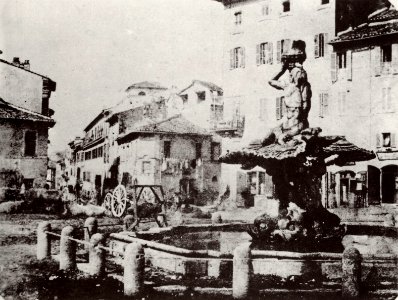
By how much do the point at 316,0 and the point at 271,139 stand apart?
17495 mm

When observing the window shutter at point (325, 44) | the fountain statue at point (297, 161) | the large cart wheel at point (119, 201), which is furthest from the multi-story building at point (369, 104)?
the fountain statue at point (297, 161)

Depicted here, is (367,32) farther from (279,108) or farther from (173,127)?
(173,127)

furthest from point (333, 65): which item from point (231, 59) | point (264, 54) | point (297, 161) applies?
point (297, 161)

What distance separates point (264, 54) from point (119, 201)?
12.8m

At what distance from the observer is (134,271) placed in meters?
7.19

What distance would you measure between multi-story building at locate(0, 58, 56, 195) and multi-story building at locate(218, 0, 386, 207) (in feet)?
40.6

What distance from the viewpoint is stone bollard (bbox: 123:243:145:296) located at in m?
7.18

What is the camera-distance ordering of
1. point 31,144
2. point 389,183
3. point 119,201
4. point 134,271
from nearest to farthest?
point 134,271, point 31,144, point 119,201, point 389,183

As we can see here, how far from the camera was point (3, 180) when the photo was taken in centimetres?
1355

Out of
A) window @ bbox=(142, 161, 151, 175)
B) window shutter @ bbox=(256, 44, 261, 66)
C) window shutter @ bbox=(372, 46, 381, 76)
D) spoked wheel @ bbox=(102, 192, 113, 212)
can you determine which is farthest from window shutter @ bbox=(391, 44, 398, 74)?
spoked wheel @ bbox=(102, 192, 113, 212)

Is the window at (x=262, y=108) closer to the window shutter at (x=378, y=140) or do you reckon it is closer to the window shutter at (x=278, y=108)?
the window shutter at (x=278, y=108)

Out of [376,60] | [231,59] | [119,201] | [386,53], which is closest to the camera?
[119,201]

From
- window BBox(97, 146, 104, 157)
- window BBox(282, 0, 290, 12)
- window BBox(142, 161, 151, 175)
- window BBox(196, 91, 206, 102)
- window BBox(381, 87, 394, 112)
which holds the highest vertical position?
window BBox(282, 0, 290, 12)

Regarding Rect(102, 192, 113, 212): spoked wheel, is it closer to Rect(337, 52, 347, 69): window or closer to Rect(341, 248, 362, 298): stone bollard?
Rect(341, 248, 362, 298): stone bollard
